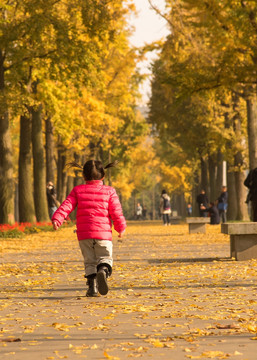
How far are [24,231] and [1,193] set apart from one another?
1560 millimetres

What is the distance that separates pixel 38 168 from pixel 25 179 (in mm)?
2113

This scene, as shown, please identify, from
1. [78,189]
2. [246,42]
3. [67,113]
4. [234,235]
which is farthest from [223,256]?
[67,113]

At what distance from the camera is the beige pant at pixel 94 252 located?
9609 millimetres

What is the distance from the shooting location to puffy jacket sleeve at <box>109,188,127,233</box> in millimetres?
9430

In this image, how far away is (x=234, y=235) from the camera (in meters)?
14.6

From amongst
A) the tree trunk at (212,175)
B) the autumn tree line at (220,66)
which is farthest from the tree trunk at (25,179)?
the tree trunk at (212,175)

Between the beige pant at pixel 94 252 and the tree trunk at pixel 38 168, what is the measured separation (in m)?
21.9

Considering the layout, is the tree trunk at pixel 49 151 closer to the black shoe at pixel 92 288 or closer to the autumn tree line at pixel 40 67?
the autumn tree line at pixel 40 67

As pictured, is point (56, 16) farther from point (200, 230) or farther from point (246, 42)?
point (200, 230)

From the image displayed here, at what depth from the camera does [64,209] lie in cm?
939

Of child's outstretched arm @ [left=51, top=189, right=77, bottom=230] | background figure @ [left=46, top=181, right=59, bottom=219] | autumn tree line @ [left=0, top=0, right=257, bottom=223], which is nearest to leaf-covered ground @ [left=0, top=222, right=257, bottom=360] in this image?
child's outstretched arm @ [left=51, top=189, right=77, bottom=230]

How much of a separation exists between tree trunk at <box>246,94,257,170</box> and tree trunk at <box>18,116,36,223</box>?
8.56 metres

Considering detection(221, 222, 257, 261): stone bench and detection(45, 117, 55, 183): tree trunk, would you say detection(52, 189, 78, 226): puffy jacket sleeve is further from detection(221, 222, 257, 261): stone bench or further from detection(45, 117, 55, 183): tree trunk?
detection(45, 117, 55, 183): tree trunk

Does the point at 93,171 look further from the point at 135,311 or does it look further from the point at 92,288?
the point at 135,311
